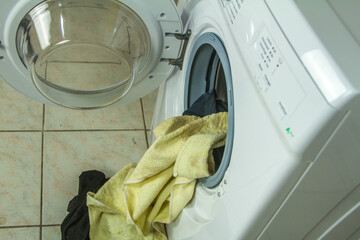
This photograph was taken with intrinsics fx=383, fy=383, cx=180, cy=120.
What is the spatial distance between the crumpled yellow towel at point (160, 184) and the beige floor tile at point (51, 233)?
0.13 metres

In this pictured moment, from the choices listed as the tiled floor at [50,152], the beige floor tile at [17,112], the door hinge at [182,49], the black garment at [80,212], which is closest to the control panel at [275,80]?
the door hinge at [182,49]

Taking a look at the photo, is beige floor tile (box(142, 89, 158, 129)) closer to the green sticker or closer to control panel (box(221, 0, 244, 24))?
control panel (box(221, 0, 244, 24))

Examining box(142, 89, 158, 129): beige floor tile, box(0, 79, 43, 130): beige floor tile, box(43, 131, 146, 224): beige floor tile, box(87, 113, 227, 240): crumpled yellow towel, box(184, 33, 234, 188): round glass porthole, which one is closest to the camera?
box(87, 113, 227, 240): crumpled yellow towel

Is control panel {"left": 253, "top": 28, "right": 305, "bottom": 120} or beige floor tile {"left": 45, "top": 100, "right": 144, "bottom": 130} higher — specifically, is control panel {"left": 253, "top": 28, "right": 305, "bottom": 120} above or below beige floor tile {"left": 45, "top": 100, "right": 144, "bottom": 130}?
below

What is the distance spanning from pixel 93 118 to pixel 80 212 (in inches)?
16.6

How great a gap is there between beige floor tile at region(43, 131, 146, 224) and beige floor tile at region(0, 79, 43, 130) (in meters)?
0.08

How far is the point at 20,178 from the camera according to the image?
1233mm

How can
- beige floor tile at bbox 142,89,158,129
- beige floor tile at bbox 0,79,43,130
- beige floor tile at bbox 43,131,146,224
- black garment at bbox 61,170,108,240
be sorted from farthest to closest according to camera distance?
beige floor tile at bbox 142,89,158,129
beige floor tile at bbox 0,79,43,130
beige floor tile at bbox 43,131,146,224
black garment at bbox 61,170,108,240

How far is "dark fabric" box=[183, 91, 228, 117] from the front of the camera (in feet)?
3.10

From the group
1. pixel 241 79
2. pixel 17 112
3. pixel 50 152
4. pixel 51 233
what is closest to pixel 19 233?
pixel 51 233

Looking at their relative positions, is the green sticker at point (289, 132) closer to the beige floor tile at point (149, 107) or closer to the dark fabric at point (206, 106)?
the dark fabric at point (206, 106)

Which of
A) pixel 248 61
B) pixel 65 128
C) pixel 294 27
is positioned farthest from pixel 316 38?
pixel 65 128

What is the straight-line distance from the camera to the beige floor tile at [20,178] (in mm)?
1157

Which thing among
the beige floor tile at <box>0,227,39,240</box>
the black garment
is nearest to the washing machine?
the black garment
